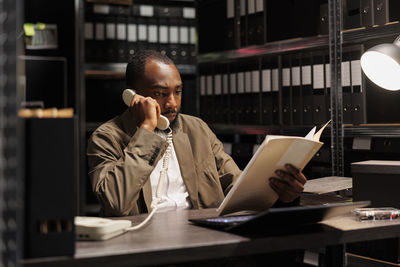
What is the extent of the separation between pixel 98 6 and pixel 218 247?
9.22ft

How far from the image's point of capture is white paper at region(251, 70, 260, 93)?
321cm

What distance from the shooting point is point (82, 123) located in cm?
358

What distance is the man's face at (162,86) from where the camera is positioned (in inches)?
75.0

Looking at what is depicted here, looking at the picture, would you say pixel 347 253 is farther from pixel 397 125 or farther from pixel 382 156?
pixel 397 125

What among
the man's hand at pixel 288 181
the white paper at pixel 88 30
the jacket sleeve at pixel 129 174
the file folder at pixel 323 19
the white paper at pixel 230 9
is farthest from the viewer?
the white paper at pixel 88 30

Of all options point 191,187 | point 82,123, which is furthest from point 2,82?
point 82,123

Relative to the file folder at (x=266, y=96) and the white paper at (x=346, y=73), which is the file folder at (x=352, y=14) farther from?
the file folder at (x=266, y=96)

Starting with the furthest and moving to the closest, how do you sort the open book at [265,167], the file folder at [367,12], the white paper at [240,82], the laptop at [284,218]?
the white paper at [240,82], the file folder at [367,12], the open book at [265,167], the laptop at [284,218]

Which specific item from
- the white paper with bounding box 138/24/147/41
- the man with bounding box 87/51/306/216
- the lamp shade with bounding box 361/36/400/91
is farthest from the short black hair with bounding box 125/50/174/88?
the white paper with bounding box 138/24/147/41

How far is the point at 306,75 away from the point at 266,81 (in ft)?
0.96

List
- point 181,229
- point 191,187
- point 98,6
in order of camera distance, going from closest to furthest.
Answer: point 181,229
point 191,187
point 98,6

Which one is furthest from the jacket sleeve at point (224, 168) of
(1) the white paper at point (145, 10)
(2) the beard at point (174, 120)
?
(1) the white paper at point (145, 10)

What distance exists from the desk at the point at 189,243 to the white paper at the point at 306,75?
63.6 inches

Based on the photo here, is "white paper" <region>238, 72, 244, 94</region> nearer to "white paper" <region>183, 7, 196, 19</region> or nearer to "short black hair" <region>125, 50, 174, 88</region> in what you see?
"white paper" <region>183, 7, 196, 19</region>
